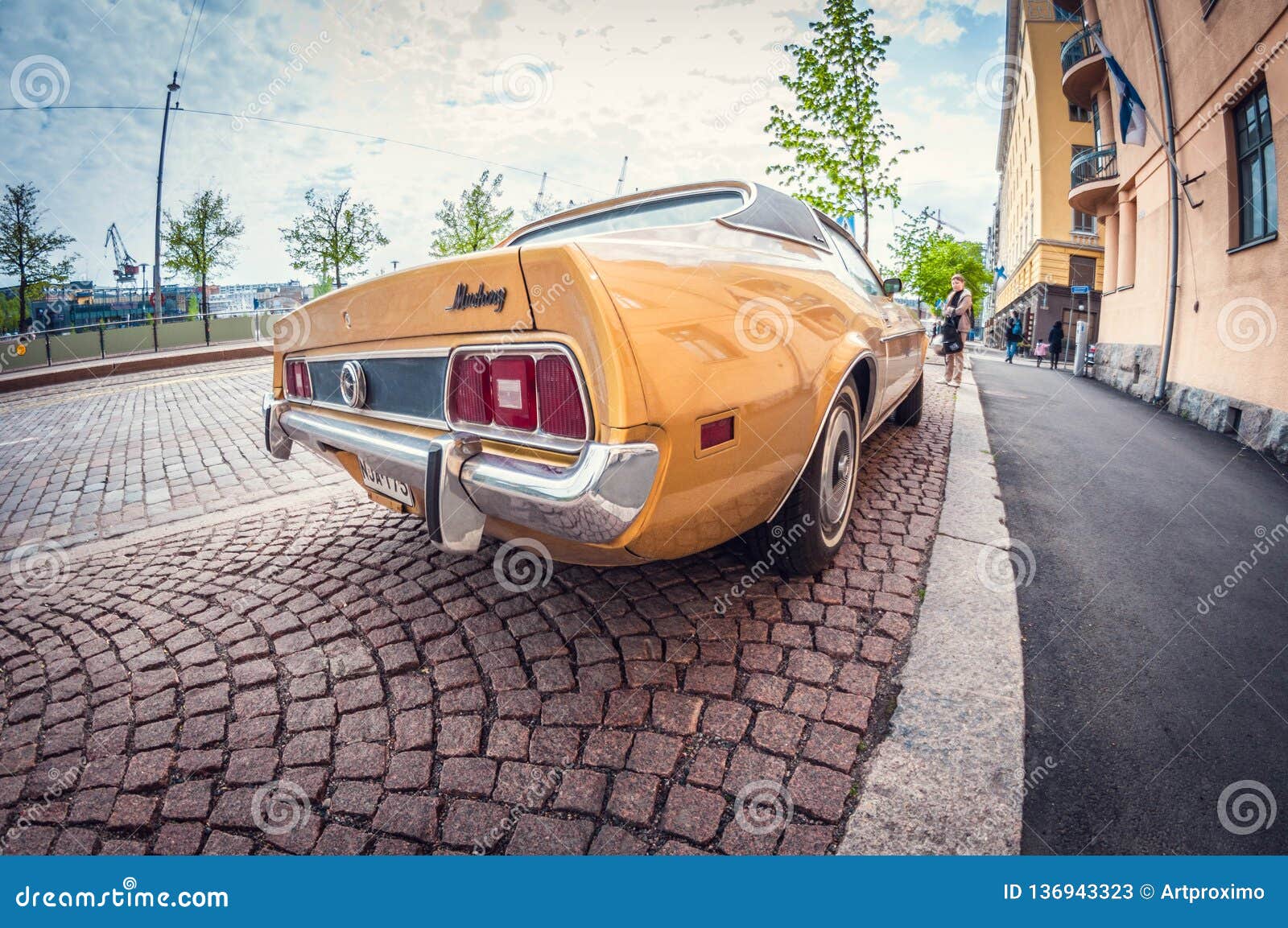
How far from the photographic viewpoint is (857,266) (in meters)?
3.95

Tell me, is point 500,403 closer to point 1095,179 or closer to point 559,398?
point 559,398

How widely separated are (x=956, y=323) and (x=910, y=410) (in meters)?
3.67

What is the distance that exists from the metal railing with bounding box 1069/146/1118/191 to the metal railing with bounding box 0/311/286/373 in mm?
19759

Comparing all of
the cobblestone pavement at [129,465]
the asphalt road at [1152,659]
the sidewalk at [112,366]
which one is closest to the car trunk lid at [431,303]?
the asphalt road at [1152,659]

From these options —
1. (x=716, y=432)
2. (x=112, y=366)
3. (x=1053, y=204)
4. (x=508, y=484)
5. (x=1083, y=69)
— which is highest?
(x=1053, y=204)

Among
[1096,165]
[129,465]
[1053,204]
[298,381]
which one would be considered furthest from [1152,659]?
[1053,204]

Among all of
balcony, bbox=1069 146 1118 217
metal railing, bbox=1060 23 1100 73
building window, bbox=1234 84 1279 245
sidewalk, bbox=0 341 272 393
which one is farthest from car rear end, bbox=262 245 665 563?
metal railing, bbox=1060 23 1100 73

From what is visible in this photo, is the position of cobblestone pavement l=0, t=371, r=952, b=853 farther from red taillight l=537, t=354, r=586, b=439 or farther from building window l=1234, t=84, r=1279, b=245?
building window l=1234, t=84, r=1279, b=245

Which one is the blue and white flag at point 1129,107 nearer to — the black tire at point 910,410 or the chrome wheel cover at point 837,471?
the black tire at point 910,410

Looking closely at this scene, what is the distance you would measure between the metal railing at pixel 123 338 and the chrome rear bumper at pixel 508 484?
12.7m

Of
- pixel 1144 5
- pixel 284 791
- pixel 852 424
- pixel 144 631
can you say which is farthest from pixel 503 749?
pixel 1144 5

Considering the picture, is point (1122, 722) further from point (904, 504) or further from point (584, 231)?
point (584, 231)

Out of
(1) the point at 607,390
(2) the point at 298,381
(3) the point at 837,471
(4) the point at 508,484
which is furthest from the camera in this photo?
(2) the point at 298,381

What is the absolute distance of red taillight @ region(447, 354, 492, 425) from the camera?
1827mm
